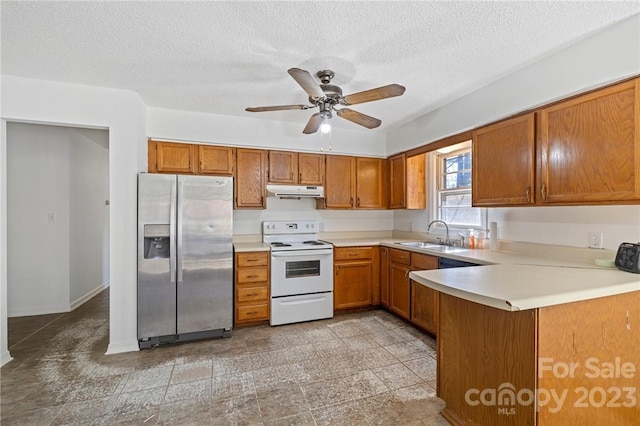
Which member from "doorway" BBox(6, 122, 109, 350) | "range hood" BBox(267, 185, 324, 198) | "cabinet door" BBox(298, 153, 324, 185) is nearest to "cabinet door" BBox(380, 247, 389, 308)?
"range hood" BBox(267, 185, 324, 198)

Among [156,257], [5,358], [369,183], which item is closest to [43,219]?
[5,358]

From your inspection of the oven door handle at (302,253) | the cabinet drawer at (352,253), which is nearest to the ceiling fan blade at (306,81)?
the oven door handle at (302,253)

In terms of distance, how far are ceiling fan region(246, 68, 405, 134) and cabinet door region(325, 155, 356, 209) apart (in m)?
1.24

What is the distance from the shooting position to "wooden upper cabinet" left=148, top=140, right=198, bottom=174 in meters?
3.31

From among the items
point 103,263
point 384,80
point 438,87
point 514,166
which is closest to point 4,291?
point 103,263

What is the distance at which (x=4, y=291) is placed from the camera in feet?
8.46

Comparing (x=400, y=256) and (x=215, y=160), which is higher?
(x=215, y=160)

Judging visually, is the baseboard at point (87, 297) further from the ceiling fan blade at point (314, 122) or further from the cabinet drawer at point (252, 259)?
the ceiling fan blade at point (314, 122)

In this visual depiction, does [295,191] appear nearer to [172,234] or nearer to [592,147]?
[172,234]

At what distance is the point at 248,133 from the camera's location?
12.0 feet

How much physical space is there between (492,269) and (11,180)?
17.1ft

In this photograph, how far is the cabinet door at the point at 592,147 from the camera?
1.73 m

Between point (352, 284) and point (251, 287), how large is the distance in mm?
1275

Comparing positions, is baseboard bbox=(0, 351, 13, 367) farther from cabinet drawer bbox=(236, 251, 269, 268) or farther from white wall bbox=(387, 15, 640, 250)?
white wall bbox=(387, 15, 640, 250)
